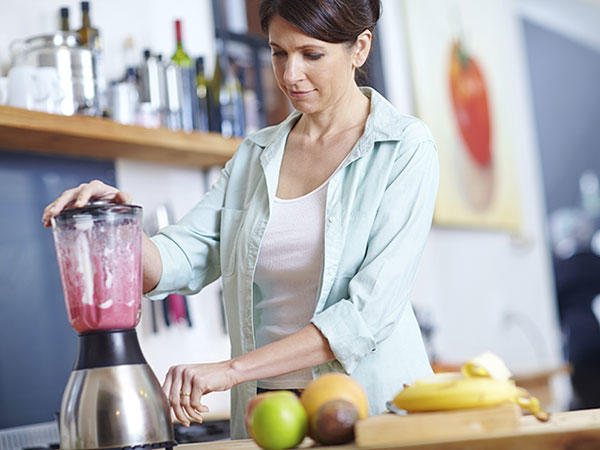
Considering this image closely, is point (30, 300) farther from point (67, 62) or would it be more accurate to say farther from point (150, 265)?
point (150, 265)

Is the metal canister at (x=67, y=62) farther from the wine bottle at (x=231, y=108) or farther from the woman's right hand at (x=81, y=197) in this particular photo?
the woman's right hand at (x=81, y=197)

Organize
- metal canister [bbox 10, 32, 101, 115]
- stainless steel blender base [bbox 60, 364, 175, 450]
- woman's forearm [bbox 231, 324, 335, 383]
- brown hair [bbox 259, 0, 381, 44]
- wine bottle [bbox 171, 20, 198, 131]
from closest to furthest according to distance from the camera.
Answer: stainless steel blender base [bbox 60, 364, 175, 450], woman's forearm [bbox 231, 324, 335, 383], brown hair [bbox 259, 0, 381, 44], metal canister [bbox 10, 32, 101, 115], wine bottle [bbox 171, 20, 198, 131]

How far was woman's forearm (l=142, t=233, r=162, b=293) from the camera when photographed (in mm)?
1438

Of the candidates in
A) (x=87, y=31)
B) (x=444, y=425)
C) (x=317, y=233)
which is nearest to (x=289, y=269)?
(x=317, y=233)

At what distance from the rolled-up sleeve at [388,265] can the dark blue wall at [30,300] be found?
1.13 meters

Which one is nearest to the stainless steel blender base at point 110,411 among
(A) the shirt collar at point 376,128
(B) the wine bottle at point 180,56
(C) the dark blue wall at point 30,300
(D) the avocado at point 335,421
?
(D) the avocado at point 335,421

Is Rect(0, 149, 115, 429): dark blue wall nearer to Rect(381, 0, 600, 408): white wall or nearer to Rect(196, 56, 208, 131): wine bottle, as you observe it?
Rect(196, 56, 208, 131): wine bottle

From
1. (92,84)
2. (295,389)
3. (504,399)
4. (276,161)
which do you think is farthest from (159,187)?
(504,399)

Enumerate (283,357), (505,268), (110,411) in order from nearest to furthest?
(110,411) → (283,357) → (505,268)

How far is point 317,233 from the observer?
1431 mm

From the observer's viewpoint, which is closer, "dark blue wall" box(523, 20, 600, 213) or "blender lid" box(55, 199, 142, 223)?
"blender lid" box(55, 199, 142, 223)

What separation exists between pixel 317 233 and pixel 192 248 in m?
0.25

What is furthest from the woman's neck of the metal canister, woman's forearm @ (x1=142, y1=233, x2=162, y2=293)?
the metal canister

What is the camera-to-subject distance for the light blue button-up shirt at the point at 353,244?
1275 mm
